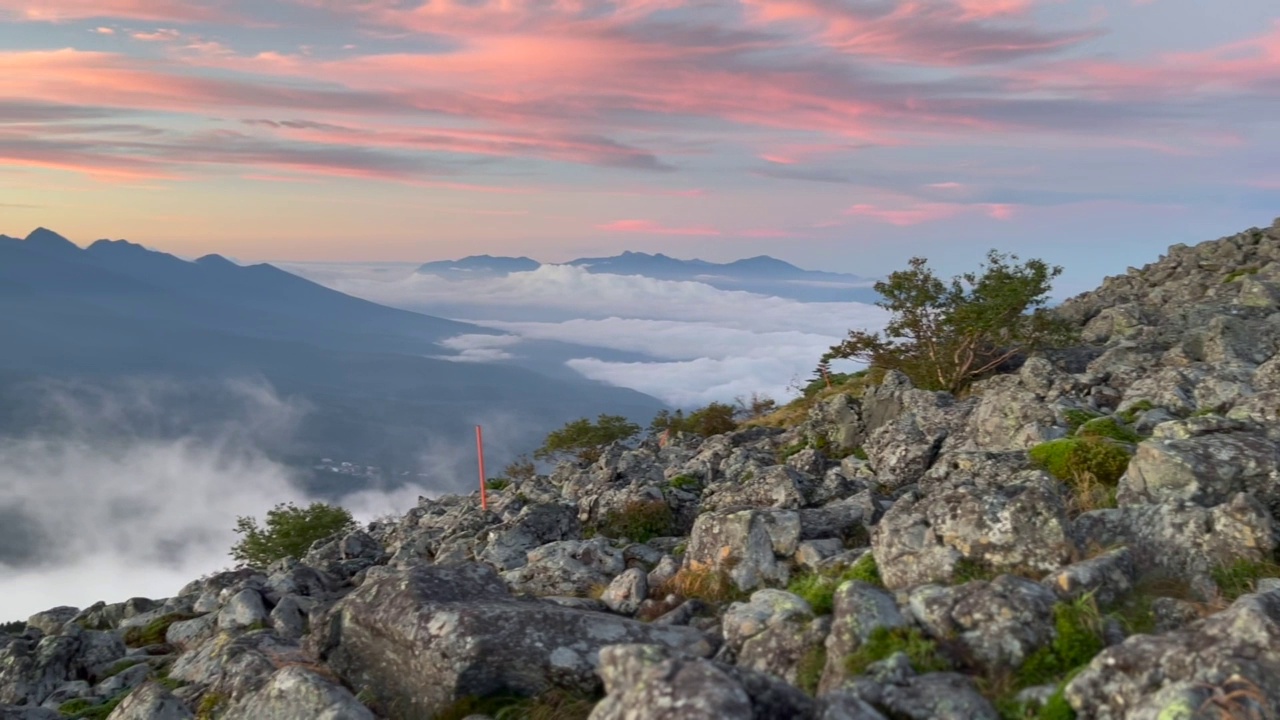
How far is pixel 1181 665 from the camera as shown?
977cm

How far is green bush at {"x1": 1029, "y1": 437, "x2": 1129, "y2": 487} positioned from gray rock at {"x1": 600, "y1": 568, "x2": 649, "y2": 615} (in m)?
9.30

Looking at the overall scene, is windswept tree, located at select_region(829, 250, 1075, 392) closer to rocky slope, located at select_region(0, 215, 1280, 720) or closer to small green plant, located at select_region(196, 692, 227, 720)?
rocky slope, located at select_region(0, 215, 1280, 720)

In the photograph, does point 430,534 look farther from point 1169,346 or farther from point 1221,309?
point 1221,309

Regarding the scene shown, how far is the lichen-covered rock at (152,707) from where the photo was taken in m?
14.9

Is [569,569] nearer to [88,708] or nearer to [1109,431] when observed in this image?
[88,708]

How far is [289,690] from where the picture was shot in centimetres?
1308

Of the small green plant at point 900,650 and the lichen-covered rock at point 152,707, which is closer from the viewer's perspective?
the small green plant at point 900,650

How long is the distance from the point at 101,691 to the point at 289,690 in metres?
9.72

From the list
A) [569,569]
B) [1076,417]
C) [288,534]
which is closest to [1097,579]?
[569,569]

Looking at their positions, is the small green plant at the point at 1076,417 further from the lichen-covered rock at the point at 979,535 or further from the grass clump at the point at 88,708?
the grass clump at the point at 88,708

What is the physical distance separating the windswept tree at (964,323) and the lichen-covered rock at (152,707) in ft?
126

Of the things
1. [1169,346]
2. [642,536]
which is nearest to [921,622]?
[642,536]

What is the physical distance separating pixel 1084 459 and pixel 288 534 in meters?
58.5

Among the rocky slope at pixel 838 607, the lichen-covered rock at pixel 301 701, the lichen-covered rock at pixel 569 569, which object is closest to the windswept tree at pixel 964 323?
the rocky slope at pixel 838 607
